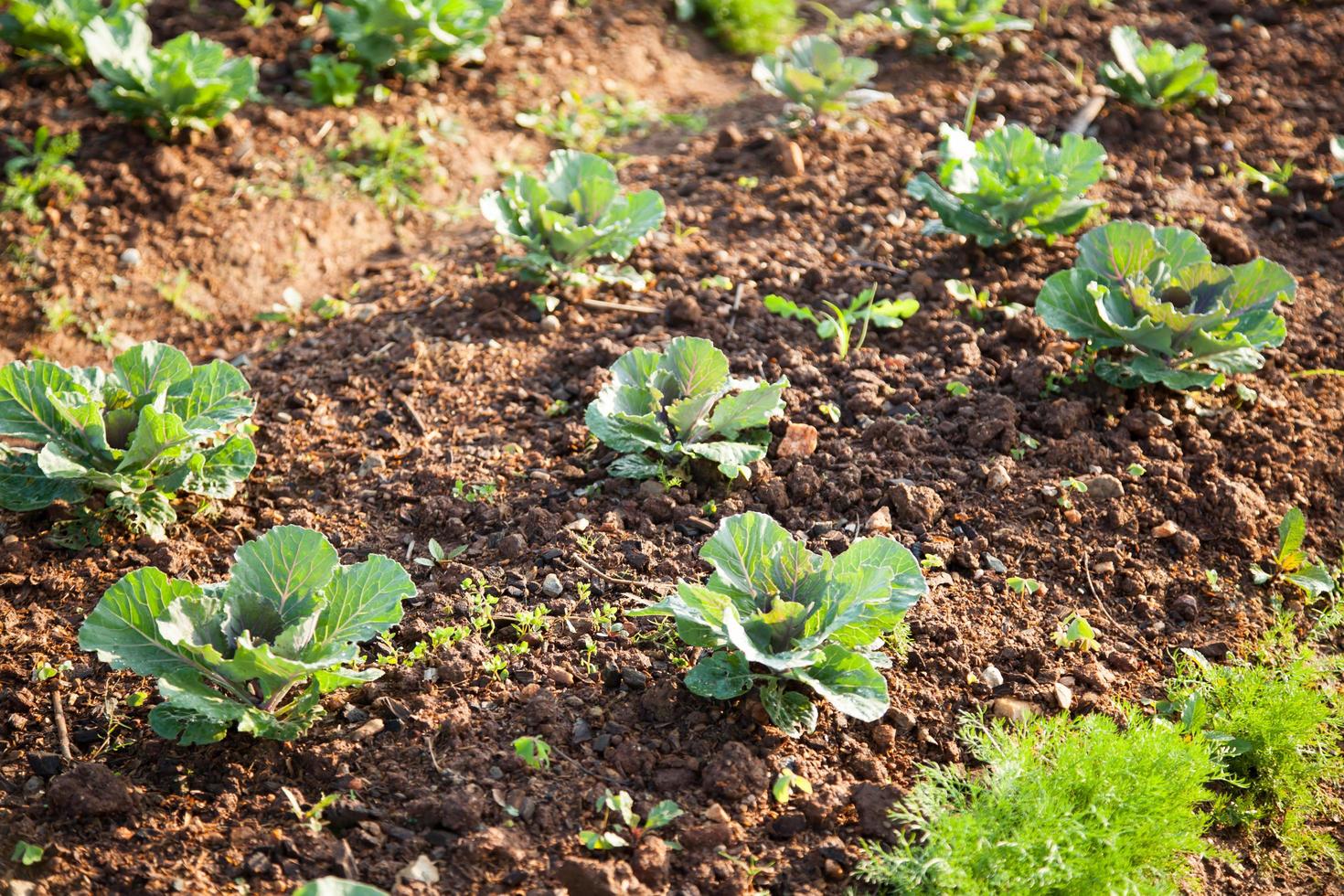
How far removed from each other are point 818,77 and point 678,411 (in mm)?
2601

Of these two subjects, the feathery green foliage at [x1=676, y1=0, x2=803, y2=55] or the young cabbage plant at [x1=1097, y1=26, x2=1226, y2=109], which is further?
the feathery green foliage at [x1=676, y1=0, x2=803, y2=55]

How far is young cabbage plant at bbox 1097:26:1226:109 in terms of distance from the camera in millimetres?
5574

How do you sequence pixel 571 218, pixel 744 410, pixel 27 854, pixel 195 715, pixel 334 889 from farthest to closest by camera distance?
pixel 571 218, pixel 744 410, pixel 195 715, pixel 27 854, pixel 334 889

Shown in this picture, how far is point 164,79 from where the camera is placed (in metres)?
5.11

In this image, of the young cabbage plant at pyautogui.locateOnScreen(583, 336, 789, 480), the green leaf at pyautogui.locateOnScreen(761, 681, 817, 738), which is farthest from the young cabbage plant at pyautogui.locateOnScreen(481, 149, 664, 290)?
the green leaf at pyautogui.locateOnScreen(761, 681, 817, 738)

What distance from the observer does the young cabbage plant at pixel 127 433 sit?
11.3ft

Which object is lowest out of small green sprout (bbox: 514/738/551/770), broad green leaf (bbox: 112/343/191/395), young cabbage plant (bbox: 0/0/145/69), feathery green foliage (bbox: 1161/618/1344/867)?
feathery green foliage (bbox: 1161/618/1344/867)

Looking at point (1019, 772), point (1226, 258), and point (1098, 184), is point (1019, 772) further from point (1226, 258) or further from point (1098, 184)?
point (1098, 184)

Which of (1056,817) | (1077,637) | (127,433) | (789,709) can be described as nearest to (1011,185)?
(1077,637)

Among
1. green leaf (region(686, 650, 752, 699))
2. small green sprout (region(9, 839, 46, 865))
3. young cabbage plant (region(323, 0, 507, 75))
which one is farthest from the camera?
young cabbage plant (region(323, 0, 507, 75))

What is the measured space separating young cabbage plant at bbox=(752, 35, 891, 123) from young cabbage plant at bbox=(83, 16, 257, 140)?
2.45 metres

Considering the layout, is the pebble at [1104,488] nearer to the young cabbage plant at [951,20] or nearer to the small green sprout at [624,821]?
the small green sprout at [624,821]

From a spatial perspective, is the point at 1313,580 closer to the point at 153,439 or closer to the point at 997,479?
the point at 997,479

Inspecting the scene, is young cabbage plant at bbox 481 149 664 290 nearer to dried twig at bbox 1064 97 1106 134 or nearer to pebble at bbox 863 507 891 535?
pebble at bbox 863 507 891 535
